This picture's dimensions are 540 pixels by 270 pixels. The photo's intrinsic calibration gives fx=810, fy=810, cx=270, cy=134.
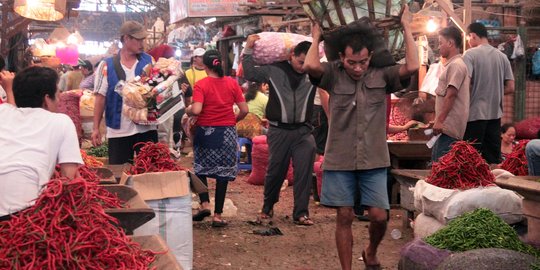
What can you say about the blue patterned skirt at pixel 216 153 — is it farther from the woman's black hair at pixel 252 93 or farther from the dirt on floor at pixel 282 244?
the woman's black hair at pixel 252 93

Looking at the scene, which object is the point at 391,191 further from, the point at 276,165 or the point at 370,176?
the point at 370,176

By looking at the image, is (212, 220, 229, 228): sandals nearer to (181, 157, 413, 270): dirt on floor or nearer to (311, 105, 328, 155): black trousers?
(181, 157, 413, 270): dirt on floor

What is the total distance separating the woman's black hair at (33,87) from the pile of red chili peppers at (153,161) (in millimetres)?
2347

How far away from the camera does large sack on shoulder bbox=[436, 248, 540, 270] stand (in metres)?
5.25

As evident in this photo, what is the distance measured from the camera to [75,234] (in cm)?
352

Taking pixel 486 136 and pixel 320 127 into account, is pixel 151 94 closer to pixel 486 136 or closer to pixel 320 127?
pixel 486 136

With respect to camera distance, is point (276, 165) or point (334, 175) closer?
point (334, 175)

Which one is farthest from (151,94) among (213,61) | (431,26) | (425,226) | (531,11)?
(531,11)

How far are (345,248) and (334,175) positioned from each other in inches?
23.5

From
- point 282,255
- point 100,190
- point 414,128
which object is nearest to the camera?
point 100,190

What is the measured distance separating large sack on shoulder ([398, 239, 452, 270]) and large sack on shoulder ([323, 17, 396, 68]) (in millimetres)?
1486

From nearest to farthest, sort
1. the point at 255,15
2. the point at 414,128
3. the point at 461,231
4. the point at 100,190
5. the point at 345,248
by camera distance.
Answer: the point at 100,190 < the point at 461,231 < the point at 345,248 < the point at 414,128 < the point at 255,15

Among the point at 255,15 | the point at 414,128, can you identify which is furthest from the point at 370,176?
the point at 255,15

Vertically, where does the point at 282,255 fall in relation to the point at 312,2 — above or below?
below
